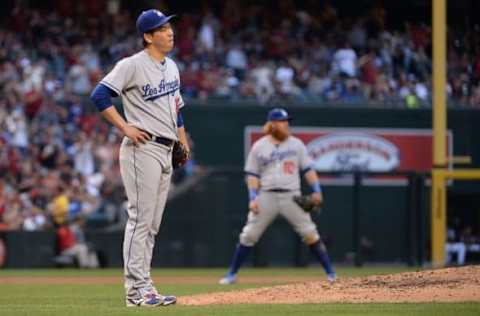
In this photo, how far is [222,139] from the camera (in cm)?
2069

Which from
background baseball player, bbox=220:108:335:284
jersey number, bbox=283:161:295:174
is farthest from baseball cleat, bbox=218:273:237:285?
jersey number, bbox=283:161:295:174

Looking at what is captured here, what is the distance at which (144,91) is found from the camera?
7848mm

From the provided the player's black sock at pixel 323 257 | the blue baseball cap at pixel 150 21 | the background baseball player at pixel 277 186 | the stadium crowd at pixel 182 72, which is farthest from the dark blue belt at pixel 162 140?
the stadium crowd at pixel 182 72

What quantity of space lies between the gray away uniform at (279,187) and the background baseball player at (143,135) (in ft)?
15.0

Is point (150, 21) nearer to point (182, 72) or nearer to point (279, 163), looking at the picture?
point (279, 163)

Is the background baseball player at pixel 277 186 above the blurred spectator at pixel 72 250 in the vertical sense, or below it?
above

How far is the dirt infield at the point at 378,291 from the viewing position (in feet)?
26.7

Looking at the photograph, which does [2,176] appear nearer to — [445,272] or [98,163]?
[98,163]

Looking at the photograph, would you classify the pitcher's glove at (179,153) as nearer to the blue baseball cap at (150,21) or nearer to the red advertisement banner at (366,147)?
the blue baseball cap at (150,21)

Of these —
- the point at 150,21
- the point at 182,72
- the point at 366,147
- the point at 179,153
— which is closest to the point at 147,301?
the point at 179,153

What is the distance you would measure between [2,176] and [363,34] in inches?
304

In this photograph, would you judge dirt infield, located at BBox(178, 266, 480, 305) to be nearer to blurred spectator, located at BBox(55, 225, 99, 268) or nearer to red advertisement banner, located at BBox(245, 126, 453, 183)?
blurred spectator, located at BBox(55, 225, 99, 268)

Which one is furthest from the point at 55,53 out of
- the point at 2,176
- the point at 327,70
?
the point at 327,70

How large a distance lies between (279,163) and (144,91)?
479cm
